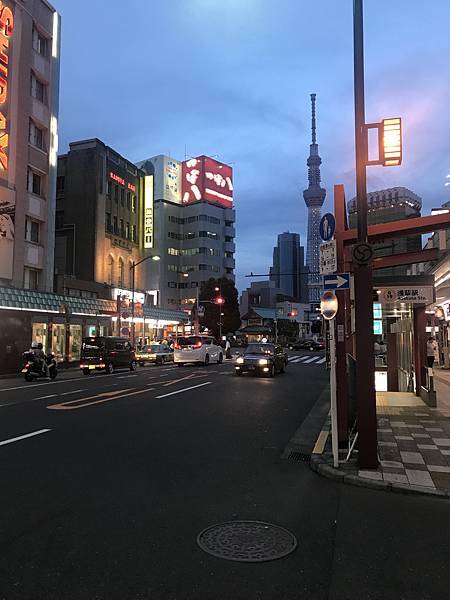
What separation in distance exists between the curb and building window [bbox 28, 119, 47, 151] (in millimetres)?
35349

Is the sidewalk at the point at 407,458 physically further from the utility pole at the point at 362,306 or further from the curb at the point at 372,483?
the utility pole at the point at 362,306

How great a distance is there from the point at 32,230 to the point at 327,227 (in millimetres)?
32330

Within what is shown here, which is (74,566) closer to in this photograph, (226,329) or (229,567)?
(229,567)

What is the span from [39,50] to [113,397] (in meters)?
33.0

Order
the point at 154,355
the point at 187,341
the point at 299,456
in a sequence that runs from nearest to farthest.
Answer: the point at 299,456, the point at 187,341, the point at 154,355

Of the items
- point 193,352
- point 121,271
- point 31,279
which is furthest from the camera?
point 121,271

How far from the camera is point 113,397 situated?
619 inches

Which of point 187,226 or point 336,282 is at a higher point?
point 187,226

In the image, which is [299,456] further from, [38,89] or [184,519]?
[38,89]

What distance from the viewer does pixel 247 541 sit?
15.2 feet

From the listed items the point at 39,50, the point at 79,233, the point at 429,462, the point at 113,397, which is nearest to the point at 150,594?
the point at 429,462

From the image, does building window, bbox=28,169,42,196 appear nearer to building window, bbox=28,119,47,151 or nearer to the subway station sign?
building window, bbox=28,119,47,151

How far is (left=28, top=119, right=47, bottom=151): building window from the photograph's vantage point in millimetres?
36312

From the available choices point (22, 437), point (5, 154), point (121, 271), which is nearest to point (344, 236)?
point (22, 437)
